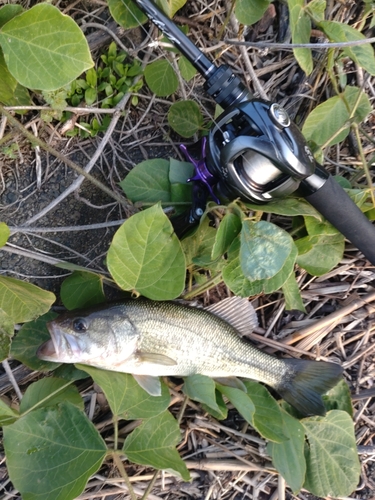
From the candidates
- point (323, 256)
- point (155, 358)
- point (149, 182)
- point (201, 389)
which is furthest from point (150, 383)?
point (323, 256)

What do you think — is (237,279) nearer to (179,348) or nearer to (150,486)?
(179,348)

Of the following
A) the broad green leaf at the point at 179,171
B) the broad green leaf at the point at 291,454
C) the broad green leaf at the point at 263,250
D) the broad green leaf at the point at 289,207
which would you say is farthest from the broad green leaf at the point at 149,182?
the broad green leaf at the point at 291,454

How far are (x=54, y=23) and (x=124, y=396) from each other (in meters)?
1.34

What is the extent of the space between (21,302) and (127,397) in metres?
0.54

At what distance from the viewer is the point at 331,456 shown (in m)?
2.15

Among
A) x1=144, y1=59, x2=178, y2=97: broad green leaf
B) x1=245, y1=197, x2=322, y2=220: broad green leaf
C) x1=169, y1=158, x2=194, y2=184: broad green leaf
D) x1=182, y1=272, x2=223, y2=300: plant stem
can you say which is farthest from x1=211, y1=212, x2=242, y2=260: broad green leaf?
x1=144, y1=59, x2=178, y2=97: broad green leaf

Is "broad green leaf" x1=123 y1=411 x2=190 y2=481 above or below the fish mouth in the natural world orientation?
below

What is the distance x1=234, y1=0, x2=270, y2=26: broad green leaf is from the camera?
1968 mm

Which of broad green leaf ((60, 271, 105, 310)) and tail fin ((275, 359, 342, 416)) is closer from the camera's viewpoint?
broad green leaf ((60, 271, 105, 310))

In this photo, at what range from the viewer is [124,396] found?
181 centimetres

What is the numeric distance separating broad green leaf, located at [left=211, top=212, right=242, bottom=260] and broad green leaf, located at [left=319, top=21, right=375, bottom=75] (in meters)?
0.84

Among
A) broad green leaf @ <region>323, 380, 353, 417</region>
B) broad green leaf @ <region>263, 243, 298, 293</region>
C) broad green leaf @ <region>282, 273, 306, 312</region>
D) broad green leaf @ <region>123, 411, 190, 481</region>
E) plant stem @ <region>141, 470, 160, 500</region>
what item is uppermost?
broad green leaf @ <region>263, 243, 298, 293</region>

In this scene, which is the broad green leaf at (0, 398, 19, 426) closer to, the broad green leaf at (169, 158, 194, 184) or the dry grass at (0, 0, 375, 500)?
the dry grass at (0, 0, 375, 500)

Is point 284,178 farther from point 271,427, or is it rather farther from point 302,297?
point 271,427
